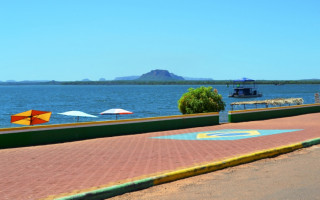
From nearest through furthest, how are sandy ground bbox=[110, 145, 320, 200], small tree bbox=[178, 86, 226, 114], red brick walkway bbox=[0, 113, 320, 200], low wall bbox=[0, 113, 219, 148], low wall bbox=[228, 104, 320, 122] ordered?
sandy ground bbox=[110, 145, 320, 200]
red brick walkway bbox=[0, 113, 320, 200]
low wall bbox=[0, 113, 219, 148]
low wall bbox=[228, 104, 320, 122]
small tree bbox=[178, 86, 226, 114]

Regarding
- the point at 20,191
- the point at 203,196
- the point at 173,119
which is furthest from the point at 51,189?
the point at 173,119

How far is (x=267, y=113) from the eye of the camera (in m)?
23.8

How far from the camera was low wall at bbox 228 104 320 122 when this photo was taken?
874 inches

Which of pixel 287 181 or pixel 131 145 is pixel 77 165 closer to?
pixel 131 145

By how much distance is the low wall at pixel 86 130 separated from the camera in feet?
45.4

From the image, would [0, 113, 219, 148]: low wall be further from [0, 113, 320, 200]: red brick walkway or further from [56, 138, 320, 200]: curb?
[56, 138, 320, 200]: curb

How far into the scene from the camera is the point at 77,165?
9969mm

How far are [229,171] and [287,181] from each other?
4.97ft

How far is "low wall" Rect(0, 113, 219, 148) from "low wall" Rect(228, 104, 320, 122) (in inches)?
102

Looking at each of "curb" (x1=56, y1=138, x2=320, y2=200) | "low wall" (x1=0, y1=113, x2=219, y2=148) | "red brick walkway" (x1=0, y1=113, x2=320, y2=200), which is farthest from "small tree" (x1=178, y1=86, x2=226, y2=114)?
"curb" (x1=56, y1=138, x2=320, y2=200)

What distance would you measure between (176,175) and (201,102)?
1701cm

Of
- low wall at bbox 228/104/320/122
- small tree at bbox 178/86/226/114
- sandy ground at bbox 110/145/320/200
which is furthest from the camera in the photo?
small tree at bbox 178/86/226/114

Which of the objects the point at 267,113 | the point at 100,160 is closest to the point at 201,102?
the point at 267,113

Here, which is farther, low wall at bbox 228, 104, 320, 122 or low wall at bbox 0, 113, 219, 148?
low wall at bbox 228, 104, 320, 122
